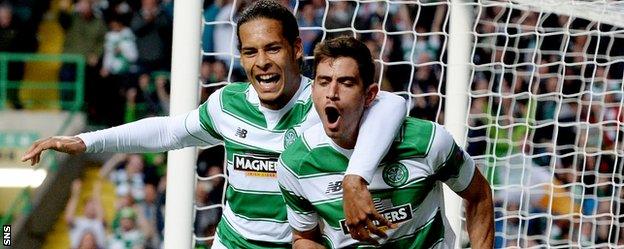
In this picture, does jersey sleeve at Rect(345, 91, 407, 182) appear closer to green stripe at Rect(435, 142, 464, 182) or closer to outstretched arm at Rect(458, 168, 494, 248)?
green stripe at Rect(435, 142, 464, 182)

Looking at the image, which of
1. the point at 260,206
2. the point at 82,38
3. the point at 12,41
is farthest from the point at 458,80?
the point at 12,41

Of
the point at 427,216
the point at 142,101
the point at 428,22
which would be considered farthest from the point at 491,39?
the point at 142,101

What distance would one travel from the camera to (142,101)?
10.6 metres

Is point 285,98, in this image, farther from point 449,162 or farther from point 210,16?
point 210,16

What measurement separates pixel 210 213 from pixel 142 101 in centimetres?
209

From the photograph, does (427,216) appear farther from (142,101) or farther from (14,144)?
(14,144)

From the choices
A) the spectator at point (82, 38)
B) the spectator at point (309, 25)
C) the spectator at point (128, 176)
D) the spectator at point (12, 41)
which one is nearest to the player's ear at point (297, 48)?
the spectator at point (309, 25)

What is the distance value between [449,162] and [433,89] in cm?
347

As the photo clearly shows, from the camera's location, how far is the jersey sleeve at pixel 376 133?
3.47 m

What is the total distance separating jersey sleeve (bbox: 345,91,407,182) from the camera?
3469 millimetres

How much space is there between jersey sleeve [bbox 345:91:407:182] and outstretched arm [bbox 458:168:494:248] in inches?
13.3

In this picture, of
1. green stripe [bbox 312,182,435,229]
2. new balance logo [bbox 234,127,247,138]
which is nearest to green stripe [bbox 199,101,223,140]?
new balance logo [bbox 234,127,247,138]

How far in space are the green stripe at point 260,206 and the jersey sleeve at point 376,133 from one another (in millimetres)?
727

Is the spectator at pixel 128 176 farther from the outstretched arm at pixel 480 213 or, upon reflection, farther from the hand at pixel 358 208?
the hand at pixel 358 208
